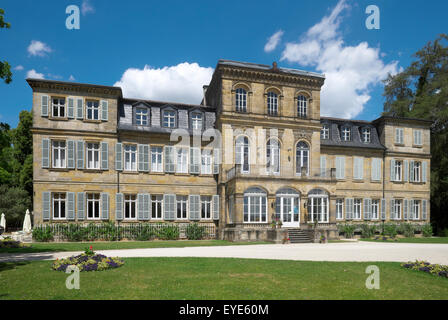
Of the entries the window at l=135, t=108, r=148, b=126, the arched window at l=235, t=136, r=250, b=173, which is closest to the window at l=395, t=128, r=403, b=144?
the arched window at l=235, t=136, r=250, b=173

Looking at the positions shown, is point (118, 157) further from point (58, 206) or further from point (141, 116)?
point (58, 206)

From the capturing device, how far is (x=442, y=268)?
10.5 meters

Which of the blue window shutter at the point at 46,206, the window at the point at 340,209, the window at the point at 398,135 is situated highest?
the window at the point at 398,135

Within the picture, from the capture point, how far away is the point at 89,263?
10422mm

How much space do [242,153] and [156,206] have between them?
753 cm

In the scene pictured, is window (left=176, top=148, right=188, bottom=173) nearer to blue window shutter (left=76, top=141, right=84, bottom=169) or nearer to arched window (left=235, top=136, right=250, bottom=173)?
arched window (left=235, top=136, right=250, bottom=173)

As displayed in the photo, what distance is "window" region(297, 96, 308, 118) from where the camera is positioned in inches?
1051

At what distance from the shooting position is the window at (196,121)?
86.9 feet

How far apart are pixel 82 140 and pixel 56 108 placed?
9.23 ft

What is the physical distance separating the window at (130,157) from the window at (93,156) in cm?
193

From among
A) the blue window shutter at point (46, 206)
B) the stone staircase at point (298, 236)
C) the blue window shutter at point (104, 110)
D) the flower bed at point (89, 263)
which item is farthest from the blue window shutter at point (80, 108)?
the stone staircase at point (298, 236)

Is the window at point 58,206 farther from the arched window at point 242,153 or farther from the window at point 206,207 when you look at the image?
the arched window at point 242,153

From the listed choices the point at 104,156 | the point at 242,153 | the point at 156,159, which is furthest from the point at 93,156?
the point at 242,153
